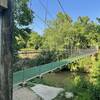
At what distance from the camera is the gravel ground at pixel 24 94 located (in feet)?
18.1

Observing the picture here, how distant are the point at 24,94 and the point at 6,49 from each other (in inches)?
183

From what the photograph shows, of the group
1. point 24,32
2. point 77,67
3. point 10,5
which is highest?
point 24,32

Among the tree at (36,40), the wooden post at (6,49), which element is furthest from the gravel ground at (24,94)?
the tree at (36,40)

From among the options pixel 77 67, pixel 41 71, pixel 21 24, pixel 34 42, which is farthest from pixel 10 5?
pixel 34 42

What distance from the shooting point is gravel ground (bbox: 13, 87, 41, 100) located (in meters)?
5.53

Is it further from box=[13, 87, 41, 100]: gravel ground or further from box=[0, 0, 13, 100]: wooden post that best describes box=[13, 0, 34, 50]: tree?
box=[0, 0, 13, 100]: wooden post

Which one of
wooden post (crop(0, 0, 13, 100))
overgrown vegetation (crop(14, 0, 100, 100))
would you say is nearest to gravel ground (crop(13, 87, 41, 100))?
wooden post (crop(0, 0, 13, 100))

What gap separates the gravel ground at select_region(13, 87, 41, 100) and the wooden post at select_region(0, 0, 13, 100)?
164 inches

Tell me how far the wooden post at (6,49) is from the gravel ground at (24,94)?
4172 mm

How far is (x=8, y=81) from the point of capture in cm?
133

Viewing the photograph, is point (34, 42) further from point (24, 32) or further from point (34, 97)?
point (34, 97)

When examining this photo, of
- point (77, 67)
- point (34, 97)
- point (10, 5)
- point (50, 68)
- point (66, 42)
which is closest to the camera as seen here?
point (10, 5)

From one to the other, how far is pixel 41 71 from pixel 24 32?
4639 mm

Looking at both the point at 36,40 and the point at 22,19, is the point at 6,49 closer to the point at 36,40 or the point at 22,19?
the point at 22,19
